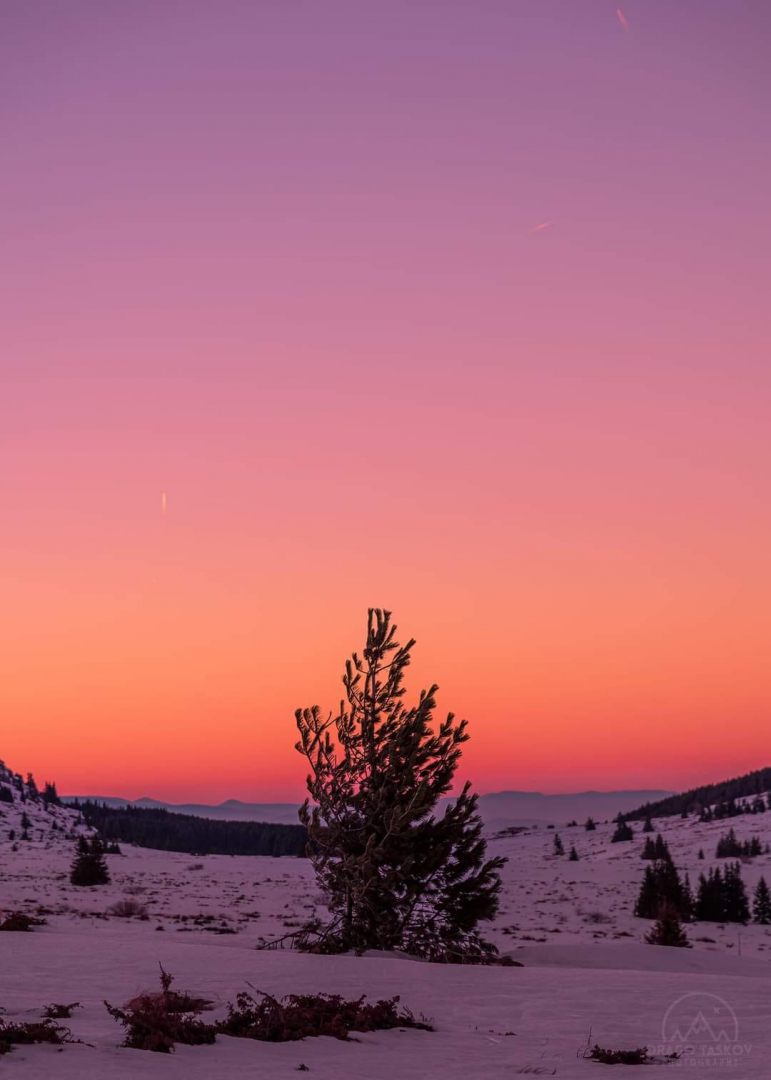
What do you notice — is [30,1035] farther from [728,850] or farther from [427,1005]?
[728,850]

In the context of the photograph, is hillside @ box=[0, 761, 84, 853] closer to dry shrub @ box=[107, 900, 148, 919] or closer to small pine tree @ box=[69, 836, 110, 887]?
small pine tree @ box=[69, 836, 110, 887]

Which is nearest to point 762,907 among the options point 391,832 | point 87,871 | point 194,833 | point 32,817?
point 87,871

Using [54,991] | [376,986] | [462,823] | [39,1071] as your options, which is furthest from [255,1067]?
[462,823]

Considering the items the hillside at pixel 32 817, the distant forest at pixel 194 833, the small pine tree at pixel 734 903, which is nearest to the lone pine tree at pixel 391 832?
the small pine tree at pixel 734 903

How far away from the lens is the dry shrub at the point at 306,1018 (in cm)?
1009

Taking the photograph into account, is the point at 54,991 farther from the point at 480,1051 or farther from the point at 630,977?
the point at 630,977

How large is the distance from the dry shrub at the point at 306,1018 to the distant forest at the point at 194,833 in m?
150

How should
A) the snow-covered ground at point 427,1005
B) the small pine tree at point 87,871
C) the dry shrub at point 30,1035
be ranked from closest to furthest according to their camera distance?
the dry shrub at point 30,1035, the snow-covered ground at point 427,1005, the small pine tree at point 87,871

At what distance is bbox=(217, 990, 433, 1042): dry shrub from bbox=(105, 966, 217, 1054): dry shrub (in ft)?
1.41

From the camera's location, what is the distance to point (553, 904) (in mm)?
74812

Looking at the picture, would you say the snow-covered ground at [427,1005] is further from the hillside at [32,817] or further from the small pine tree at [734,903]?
the hillside at [32,817]

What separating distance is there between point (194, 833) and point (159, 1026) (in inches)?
7183

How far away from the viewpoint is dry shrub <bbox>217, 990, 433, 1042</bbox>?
10.1 meters

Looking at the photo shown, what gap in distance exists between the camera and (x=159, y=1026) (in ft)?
30.3
